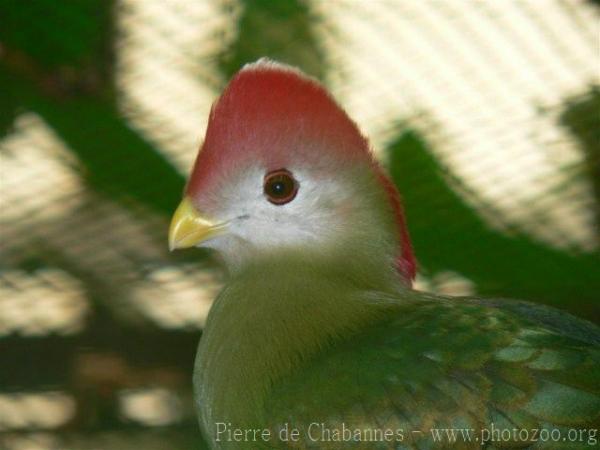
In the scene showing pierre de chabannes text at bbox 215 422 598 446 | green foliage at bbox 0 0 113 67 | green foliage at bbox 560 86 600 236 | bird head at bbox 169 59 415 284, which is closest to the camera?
pierre de chabannes text at bbox 215 422 598 446

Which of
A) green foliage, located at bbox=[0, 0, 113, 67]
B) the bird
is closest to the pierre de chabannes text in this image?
the bird

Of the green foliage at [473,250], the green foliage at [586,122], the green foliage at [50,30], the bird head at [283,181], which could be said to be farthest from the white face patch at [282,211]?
the green foliage at [586,122]

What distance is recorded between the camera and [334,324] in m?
0.87

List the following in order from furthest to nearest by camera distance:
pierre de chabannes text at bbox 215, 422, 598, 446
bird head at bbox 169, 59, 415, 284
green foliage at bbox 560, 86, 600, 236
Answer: green foliage at bbox 560, 86, 600, 236, bird head at bbox 169, 59, 415, 284, pierre de chabannes text at bbox 215, 422, 598, 446

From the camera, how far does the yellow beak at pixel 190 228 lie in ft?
3.01

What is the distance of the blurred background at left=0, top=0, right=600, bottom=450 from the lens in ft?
4.19

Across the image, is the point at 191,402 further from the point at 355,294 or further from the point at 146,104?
the point at 355,294

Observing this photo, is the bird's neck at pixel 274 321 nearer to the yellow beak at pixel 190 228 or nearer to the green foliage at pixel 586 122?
the yellow beak at pixel 190 228

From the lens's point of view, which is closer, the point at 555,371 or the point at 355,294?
the point at 555,371

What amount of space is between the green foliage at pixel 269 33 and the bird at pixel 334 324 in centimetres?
38

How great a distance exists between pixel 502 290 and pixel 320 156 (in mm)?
488

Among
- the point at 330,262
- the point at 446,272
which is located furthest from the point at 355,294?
the point at 446,272

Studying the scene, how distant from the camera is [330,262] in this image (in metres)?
0.93

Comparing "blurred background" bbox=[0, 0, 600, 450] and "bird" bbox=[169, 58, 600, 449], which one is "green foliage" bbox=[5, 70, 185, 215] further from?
"bird" bbox=[169, 58, 600, 449]
